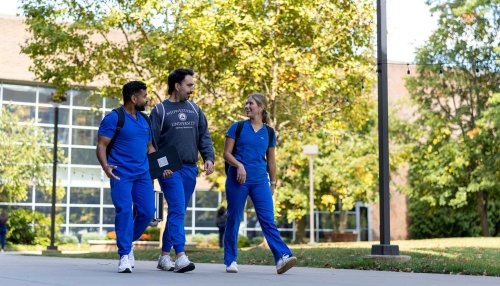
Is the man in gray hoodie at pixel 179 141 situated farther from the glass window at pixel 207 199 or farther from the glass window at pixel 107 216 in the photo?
the glass window at pixel 207 199

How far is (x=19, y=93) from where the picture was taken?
151 ft

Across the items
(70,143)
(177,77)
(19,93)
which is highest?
(19,93)

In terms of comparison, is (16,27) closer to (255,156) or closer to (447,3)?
(447,3)

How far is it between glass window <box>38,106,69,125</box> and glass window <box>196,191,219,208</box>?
7.74m

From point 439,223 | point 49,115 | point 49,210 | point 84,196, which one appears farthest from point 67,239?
point 439,223

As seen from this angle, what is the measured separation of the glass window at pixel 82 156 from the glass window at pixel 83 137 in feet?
1.14

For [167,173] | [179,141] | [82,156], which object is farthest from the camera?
[82,156]

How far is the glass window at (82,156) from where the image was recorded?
47.3 meters

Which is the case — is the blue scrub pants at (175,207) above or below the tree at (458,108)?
below

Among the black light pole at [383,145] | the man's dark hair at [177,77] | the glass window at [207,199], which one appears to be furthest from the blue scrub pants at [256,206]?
the glass window at [207,199]

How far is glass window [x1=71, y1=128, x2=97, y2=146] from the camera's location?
47.6 meters

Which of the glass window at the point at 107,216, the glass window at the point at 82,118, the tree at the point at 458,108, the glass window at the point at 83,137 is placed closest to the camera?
the tree at the point at 458,108

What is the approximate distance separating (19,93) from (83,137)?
3.80m

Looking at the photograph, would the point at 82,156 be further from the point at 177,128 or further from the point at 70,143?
the point at 177,128
